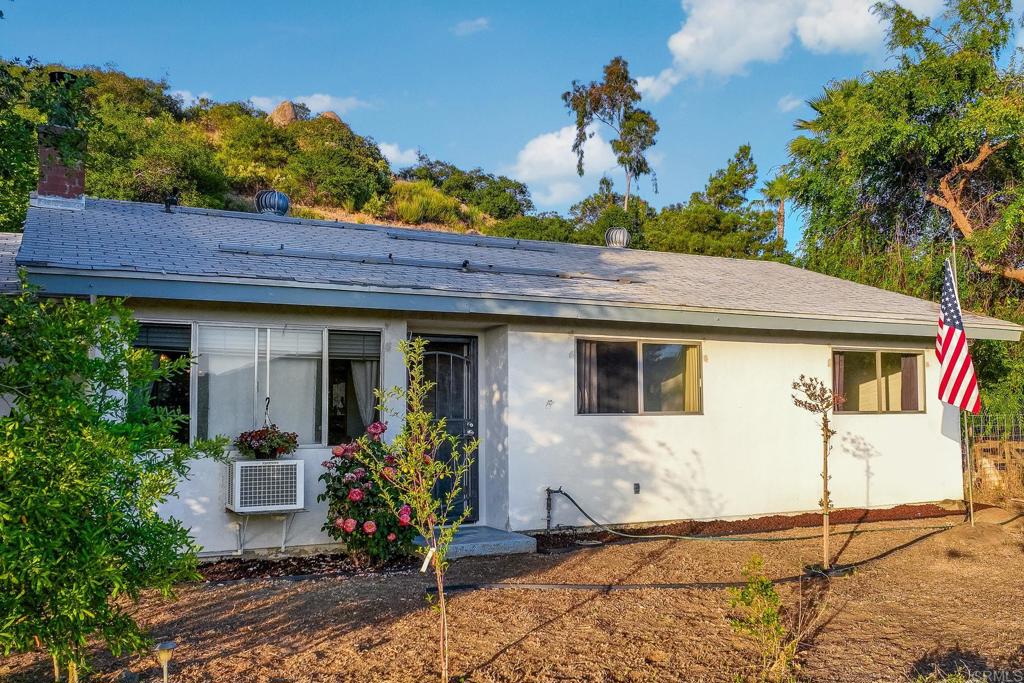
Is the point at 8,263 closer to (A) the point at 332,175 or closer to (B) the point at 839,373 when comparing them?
(B) the point at 839,373

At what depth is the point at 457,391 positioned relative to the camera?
979 centimetres

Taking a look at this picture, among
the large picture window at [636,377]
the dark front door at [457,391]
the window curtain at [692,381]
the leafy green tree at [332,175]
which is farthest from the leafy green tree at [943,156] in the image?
the leafy green tree at [332,175]

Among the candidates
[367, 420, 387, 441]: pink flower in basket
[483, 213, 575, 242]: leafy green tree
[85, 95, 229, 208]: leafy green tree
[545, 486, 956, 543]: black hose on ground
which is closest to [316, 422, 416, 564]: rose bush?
[367, 420, 387, 441]: pink flower in basket

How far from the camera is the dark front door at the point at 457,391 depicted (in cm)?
967

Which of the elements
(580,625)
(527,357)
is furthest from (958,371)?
(580,625)

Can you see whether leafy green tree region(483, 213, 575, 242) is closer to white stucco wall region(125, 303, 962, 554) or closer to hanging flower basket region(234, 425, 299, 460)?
white stucco wall region(125, 303, 962, 554)

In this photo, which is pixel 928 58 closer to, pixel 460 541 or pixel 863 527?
pixel 863 527

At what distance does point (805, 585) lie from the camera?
7.02m

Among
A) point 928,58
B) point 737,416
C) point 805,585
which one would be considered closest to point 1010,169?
point 928,58

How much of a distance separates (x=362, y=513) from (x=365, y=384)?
1627mm

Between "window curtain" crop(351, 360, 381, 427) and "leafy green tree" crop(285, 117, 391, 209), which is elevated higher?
"leafy green tree" crop(285, 117, 391, 209)

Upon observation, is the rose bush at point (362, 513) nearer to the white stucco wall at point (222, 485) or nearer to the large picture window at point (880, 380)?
the white stucco wall at point (222, 485)

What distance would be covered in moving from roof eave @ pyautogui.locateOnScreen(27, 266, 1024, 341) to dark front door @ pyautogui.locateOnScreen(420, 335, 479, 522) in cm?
120

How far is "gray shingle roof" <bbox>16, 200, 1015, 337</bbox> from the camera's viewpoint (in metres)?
8.05
